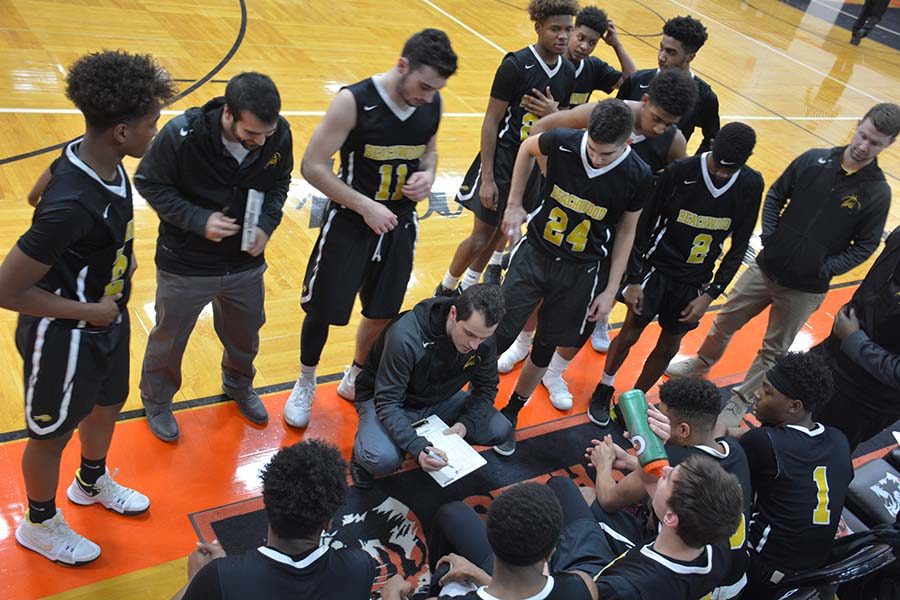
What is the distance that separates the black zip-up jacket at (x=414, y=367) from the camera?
356 cm

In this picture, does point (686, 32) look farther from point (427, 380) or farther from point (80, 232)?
point (80, 232)

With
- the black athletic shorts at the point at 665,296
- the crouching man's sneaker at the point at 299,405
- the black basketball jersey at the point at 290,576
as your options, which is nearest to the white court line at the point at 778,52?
the black athletic shorts at the point at 665,296

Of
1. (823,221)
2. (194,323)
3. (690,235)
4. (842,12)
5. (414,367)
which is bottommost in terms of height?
(194,323)

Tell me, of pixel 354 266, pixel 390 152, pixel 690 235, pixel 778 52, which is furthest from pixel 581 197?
pixel 778 52

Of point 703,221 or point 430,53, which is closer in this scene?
point 430,53

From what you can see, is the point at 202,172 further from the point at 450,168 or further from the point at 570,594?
the point at 450,168

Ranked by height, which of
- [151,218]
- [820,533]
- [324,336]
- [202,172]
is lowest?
[151,218]

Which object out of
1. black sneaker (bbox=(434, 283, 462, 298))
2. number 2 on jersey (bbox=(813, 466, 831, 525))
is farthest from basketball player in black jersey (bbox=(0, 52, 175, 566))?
number 2 on jersey (bbox=(813, 466, 831, 525))

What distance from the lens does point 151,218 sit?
5.36 metres

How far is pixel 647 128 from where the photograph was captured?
4168 millimetres

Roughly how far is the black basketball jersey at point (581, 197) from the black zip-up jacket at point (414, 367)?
70cm

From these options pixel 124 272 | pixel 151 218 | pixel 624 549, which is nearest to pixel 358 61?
pixel 151 218

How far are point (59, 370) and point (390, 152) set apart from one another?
1.76 metres

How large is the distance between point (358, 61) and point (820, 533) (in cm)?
714
